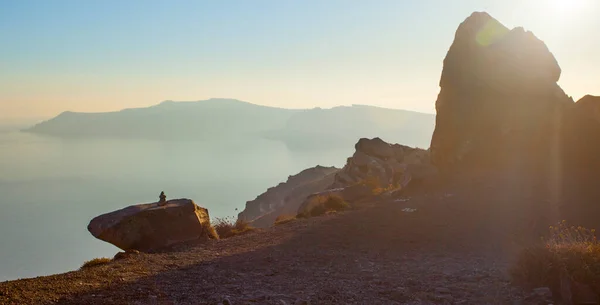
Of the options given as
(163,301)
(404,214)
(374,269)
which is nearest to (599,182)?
(404,214)

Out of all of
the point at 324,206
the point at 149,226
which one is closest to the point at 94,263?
the point at 149,226

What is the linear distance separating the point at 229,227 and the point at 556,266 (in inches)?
560

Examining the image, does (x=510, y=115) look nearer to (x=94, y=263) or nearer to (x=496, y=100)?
(x=496, y=100)

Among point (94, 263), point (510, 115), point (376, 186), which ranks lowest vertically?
point (94, 263)

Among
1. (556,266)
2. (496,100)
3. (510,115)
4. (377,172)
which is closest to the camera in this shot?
(556,266)

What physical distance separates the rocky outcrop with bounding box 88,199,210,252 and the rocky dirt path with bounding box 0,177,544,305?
1083 mm

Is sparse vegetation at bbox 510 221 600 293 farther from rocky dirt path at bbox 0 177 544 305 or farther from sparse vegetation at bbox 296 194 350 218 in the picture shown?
sparse vegetation at bbox 296 194 350 218

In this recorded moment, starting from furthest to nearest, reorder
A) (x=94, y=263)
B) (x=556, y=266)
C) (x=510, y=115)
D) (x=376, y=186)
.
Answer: (x=376, y=186) → (x=510, y=115) → (x=94, y=263) → (x=556, y=266)

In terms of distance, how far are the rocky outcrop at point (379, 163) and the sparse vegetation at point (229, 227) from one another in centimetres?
1191

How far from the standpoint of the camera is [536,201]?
20.2 m

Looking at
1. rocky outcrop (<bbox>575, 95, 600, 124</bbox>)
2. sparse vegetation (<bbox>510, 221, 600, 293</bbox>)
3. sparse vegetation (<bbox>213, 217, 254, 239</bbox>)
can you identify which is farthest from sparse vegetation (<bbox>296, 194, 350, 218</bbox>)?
rocky outcrop (<bbox>575, 95, 600, 124</bbox>)

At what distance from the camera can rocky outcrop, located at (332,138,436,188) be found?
3272 cm

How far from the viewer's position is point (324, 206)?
2316cm

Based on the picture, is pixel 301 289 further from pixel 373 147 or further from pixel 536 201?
pixel 373 147
